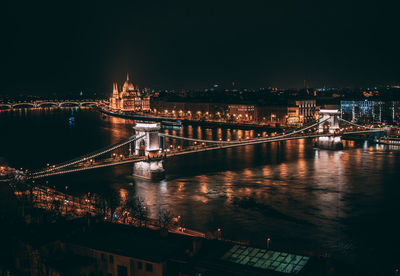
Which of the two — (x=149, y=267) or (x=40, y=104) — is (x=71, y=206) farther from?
(x=40, y=104)

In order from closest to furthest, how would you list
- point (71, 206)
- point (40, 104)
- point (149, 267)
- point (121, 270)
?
point (149, 267), point (121, 270), point (71, 206), point (40, 104)

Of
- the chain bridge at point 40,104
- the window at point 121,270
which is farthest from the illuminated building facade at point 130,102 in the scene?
the window at point 121,270

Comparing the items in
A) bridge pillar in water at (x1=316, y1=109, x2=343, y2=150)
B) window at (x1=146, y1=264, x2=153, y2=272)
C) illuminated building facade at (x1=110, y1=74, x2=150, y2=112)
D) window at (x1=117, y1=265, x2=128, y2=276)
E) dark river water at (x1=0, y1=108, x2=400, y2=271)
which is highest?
illuminated building facade at (x1=110, y1=74, x2=150, y2=112)

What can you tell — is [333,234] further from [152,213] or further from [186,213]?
[152,213]

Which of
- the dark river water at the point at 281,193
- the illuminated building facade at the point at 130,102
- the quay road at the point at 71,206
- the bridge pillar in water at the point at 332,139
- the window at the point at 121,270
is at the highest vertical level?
the illuminated building facade at the point at 130,102

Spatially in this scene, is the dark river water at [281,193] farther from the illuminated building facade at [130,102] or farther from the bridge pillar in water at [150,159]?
the illuminated building facade at [130,102]

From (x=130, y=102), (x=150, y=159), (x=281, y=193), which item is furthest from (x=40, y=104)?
(x=281, y=193)

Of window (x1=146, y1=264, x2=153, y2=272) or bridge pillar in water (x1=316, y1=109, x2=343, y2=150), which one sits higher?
bridge pillar in water (x1=316, y1=109, x2=343, y2=150)

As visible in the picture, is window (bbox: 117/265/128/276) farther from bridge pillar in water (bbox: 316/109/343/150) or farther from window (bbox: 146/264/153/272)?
bridge pillar in water (bbox: 316/109/343/150)

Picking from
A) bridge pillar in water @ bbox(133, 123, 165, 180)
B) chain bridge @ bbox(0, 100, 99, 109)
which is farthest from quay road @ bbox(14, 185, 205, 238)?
chain bridge @ bbox(0, 100, 99, 109)
